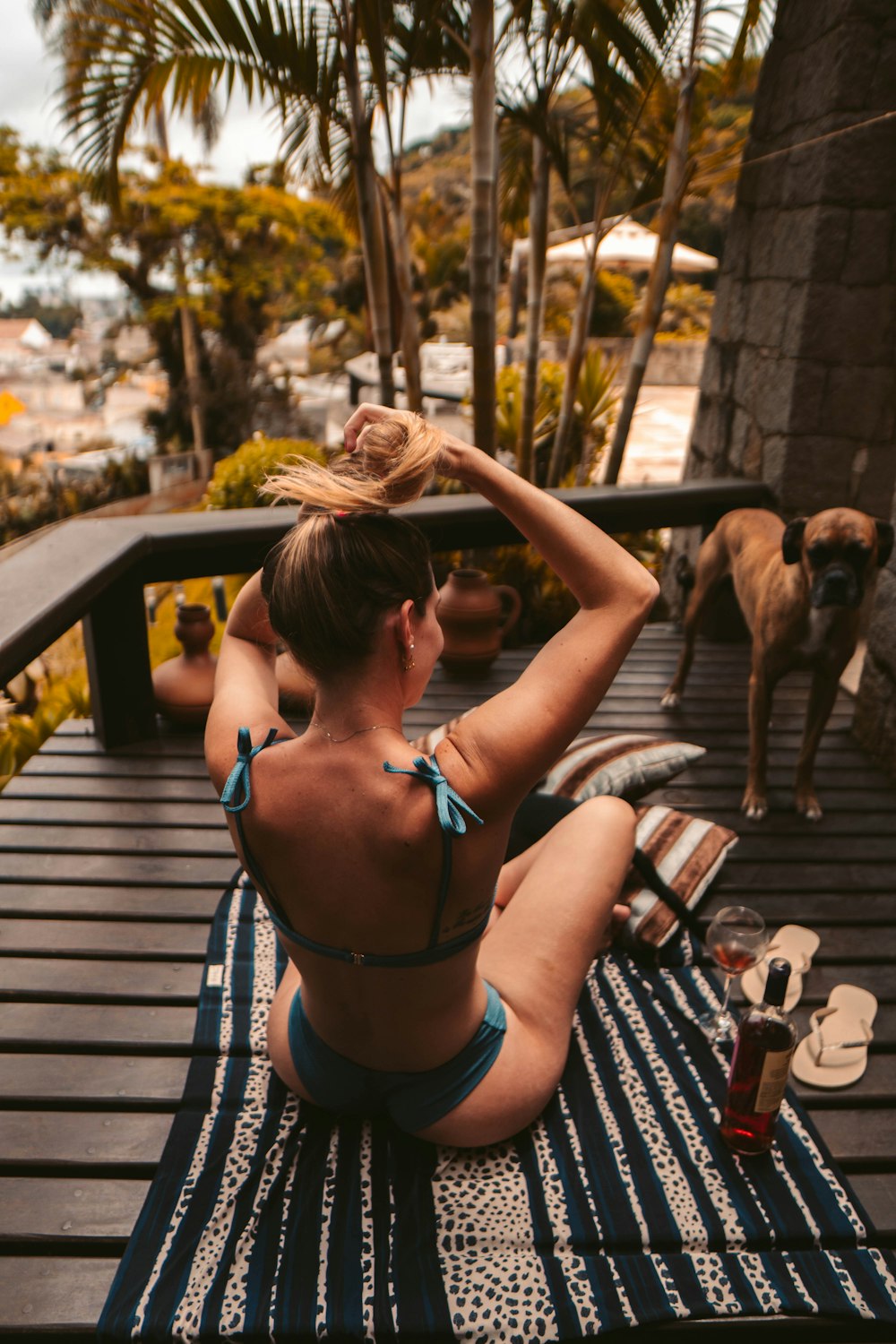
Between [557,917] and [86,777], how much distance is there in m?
1.78

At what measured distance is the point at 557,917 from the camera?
167 cm

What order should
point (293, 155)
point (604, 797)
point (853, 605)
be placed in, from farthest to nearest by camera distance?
point (293, 155), point (853, 605), point (604, 797)

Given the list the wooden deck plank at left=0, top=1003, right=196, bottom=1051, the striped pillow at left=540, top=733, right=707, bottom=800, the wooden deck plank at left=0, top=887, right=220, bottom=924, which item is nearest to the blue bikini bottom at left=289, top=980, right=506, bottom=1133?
the wooden deck plank at left=0, top=1003, right=196, bottom=1051

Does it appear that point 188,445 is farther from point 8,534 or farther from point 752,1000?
point 752,1000

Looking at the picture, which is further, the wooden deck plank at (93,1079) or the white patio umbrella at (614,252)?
the white patio umbrella at (614,252)

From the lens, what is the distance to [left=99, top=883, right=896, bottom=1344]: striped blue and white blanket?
1300mm

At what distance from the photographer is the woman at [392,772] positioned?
1.17 m

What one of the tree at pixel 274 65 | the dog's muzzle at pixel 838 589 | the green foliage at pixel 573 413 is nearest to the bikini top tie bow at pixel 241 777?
the dog's muzzle at pixel 838 589

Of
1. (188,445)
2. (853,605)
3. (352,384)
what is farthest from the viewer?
(188,445)

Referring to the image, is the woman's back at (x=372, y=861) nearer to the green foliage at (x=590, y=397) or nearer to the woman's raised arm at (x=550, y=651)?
the woman's raised arm at (x=550, y=651)

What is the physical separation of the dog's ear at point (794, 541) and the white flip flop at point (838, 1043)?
3.82ft

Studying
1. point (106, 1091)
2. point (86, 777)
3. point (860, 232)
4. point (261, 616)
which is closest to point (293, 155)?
point (860, 232)

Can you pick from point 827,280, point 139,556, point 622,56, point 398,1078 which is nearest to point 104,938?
point 398,1078

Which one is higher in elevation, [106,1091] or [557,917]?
[557,917]
